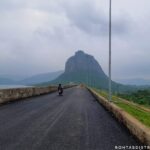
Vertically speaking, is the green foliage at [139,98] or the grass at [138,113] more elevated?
the green foliage at [139,98]

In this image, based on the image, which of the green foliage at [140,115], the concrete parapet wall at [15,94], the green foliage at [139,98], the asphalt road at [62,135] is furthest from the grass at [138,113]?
the green foliage at [139,98]

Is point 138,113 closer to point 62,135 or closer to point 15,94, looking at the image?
point 62,135

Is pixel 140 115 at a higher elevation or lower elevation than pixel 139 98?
lower

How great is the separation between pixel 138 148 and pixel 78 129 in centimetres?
388

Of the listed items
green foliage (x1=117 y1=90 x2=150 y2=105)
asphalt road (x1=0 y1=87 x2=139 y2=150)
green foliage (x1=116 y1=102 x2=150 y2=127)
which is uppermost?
green foliage (x1=117 y1=90 x2=150 y2=105)

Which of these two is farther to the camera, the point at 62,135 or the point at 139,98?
the point at 139,98

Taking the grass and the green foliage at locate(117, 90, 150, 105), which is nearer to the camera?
the grass

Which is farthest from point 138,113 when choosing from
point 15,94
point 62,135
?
point 15,94

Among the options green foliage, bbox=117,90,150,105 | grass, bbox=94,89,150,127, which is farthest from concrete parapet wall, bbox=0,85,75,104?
green foliage, bbox=117,90,150,105

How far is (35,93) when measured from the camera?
44094 mm

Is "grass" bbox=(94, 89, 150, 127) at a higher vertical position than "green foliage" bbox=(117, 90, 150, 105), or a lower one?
lower

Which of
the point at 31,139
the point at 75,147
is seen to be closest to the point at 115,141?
the point at 75,147

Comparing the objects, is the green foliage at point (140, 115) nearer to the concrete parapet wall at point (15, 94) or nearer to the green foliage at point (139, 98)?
the concrete parapet wall at point (15, 94)

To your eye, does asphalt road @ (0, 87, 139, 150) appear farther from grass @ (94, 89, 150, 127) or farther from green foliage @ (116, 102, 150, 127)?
grass @ (94, 89, 150, 127)
